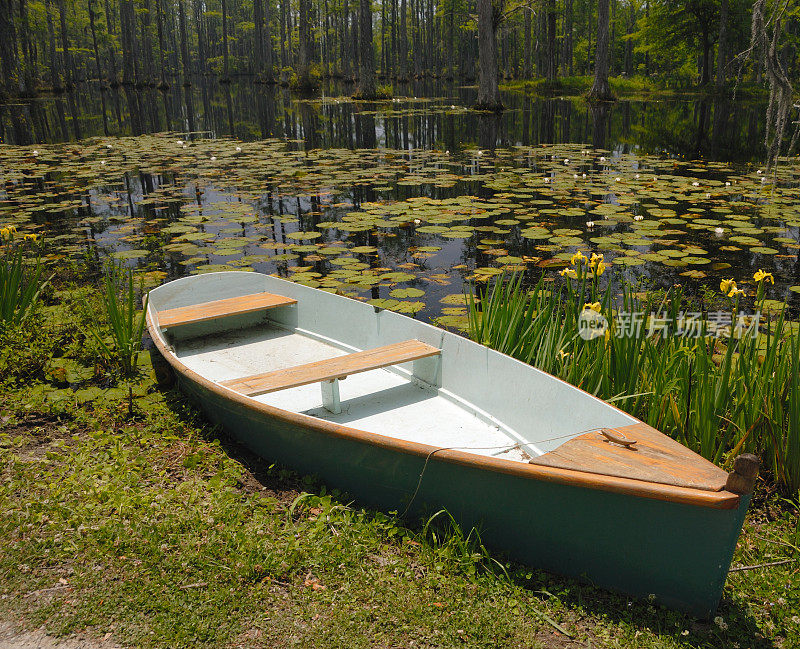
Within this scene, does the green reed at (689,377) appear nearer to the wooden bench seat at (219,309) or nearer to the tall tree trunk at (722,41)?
the wooden bench seat at (219,309)

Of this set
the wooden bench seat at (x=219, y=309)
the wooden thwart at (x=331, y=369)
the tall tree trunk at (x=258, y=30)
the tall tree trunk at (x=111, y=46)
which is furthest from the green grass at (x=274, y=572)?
the tall tree trunk at (x=111, y=46)

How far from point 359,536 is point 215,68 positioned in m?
72.7

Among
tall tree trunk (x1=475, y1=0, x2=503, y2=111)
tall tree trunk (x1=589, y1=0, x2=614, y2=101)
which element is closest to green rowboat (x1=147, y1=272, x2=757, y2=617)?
tall tree trunk (x1=475, y1=0, x2=503, y2=111)

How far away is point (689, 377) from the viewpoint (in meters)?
2.77

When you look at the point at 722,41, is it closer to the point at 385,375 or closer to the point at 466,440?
the point at 385,375

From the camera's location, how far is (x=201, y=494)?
289 cm

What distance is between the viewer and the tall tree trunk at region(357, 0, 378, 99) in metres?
23.6

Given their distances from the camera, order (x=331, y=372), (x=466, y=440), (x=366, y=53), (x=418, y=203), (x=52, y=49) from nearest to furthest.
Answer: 1. (x=466, y=440)
2. (x=331, y=372)
3. (x=418, y=203)
4. (x=366, y=53)
5. (x=52, y=49)

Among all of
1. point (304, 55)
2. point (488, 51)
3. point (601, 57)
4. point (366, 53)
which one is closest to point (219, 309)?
point (488, 51)

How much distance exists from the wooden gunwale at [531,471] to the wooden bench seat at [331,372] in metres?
0.25

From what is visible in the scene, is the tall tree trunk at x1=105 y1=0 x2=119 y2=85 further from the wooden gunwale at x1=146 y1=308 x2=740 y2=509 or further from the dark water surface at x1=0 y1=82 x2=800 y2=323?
the wooden gunwale at x1=146 y1=308 x2=740 y2=509

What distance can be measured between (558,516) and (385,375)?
1.84 m

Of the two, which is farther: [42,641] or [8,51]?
[8,51]

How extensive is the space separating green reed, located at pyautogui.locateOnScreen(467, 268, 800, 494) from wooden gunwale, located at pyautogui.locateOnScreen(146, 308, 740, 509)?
0.88 m
